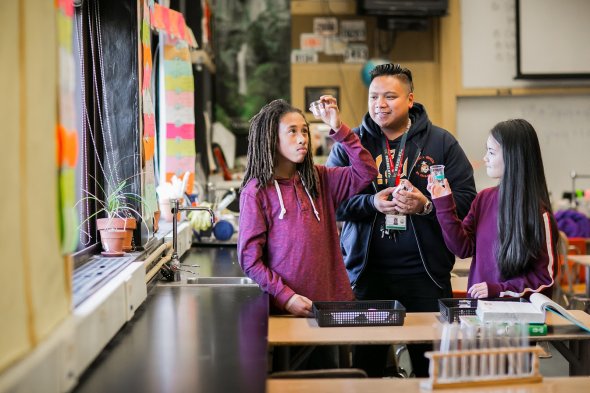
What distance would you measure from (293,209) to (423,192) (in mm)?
647

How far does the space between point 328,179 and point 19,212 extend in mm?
1624

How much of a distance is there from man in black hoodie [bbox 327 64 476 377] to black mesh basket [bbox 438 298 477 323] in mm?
389

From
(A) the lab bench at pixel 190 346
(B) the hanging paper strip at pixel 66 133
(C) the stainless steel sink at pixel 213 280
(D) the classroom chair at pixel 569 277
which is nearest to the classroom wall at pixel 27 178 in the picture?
(B) the hanging paper strip at pixel 66 133

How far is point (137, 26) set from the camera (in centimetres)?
315

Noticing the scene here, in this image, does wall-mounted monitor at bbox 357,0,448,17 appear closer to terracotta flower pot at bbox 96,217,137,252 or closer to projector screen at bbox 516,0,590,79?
projector screen at bbox 516,0,590,79

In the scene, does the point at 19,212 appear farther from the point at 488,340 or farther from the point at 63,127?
the point at 488,340

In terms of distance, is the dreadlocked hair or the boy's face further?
the boy's face

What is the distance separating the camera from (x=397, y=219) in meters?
3.04

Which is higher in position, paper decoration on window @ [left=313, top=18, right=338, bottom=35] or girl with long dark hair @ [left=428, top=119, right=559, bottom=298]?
paper decoration on window @ [left=313, top=18, right=338, bottom=35]

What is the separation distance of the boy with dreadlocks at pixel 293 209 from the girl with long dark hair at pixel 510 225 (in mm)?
382

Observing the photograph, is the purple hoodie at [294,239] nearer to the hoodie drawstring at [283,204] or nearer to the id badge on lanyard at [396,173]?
the hoodie drawstring at [283,204]

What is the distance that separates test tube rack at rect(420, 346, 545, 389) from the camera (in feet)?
6.54

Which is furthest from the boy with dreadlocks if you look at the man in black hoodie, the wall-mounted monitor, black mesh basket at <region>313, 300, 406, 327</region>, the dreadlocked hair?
the wall-mounted monitor

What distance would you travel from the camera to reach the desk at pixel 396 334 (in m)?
2.33
